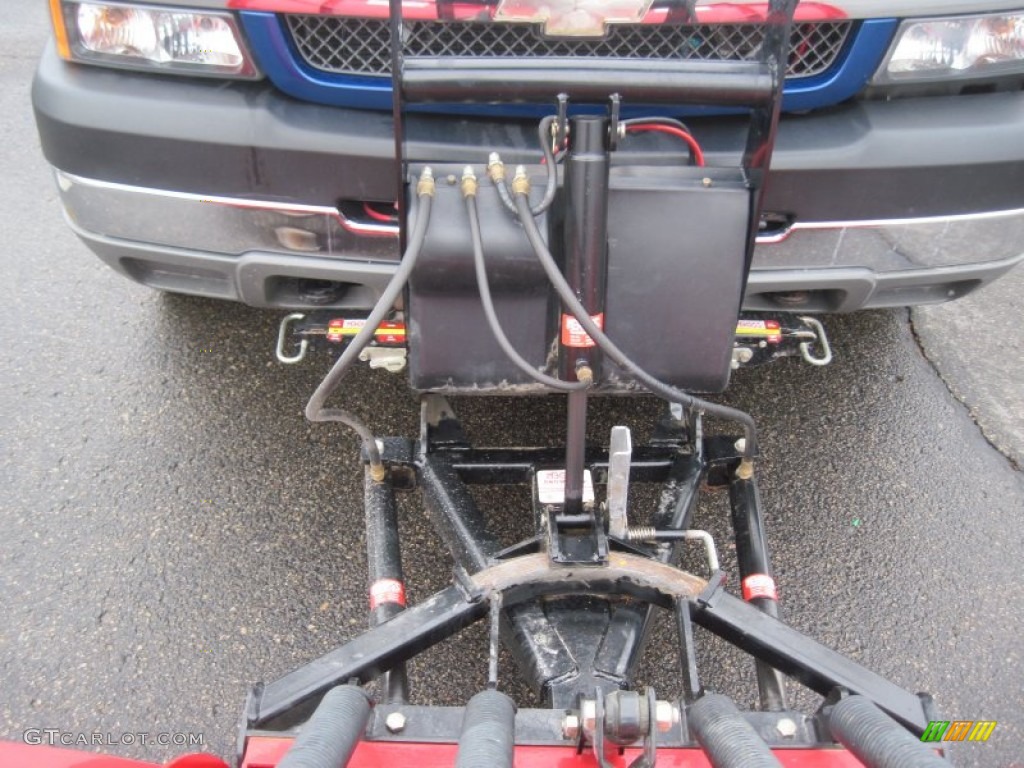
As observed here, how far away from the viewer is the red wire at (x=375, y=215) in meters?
2.18

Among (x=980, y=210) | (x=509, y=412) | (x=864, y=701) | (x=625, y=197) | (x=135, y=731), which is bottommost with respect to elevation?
(x=135, y=731)

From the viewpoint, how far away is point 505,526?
2.60 meters

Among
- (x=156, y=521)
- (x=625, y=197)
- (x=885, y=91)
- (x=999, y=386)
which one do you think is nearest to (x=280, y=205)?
(x=625, y=197)

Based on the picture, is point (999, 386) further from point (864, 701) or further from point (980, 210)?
point (864, 701)

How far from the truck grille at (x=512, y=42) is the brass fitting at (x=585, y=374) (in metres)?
0.76

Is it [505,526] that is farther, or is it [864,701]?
[505,526]

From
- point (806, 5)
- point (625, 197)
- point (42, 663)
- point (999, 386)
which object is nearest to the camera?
point (625, 197)

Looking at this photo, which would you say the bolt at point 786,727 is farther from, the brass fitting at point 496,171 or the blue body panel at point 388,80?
the blue body panel at point 388,80

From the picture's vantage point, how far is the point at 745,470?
222 cm

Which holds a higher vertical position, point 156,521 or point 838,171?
point 838,171

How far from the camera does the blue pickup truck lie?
204 centimetres

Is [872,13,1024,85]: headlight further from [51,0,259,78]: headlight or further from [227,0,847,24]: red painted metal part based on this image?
[51,0,259,78]: headlight

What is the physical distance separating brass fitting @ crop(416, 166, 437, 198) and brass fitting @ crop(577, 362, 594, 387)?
0.41 meters

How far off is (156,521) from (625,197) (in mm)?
1687
